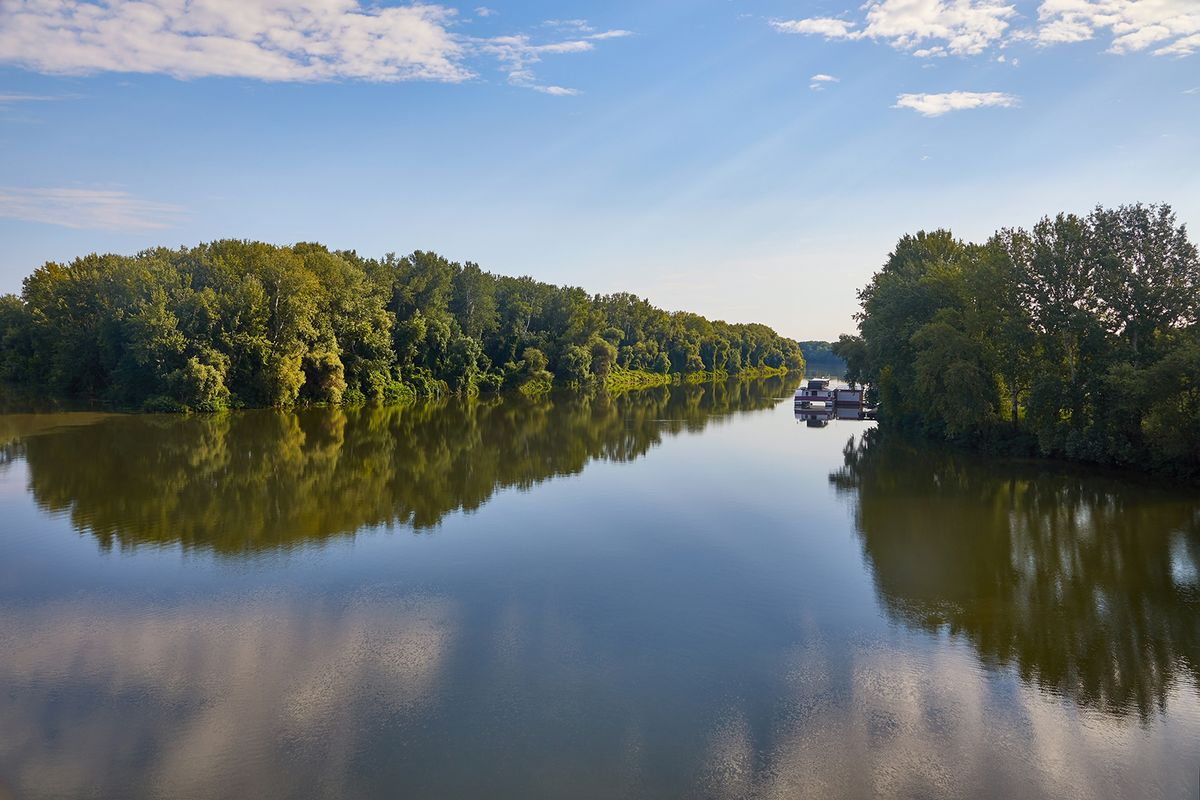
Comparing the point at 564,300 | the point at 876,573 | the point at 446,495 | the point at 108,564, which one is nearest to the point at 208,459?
the point at 446,495

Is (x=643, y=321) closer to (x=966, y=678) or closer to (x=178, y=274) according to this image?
(x=178, y=274)

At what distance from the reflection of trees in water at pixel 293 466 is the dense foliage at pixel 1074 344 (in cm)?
1686

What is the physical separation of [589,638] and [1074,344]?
96.6 ft

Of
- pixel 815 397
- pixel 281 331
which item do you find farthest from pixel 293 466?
pixel 815 397

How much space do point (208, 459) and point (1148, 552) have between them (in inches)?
1347

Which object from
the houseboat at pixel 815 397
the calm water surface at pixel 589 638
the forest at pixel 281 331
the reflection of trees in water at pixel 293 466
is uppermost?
the forest at pixel 281 331

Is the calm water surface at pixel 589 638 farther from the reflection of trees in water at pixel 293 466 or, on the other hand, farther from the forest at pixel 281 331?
the forest at pixel 281 331

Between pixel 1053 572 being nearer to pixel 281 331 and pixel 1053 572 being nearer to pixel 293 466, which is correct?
pixel 293 466

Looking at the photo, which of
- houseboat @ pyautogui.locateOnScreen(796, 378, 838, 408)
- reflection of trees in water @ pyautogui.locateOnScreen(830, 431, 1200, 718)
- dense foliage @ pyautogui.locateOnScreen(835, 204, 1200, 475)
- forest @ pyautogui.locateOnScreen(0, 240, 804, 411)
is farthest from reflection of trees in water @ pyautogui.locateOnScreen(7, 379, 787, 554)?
dense foliage @ pyautogui.locateOnScreen(835, 204, 1200, 475)

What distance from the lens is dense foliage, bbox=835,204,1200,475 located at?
27578 mm

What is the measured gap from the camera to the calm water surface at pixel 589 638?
9.89m

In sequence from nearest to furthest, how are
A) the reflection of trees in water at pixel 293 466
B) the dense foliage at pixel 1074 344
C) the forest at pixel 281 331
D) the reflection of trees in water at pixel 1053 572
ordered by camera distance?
the reflection of trees in water at pixel 1053 572 → the reflection of trees in water at pixel 293 466 → the dense foliage at pixel 1074 344 → the forest at pixel 281 331

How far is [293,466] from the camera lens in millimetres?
31219

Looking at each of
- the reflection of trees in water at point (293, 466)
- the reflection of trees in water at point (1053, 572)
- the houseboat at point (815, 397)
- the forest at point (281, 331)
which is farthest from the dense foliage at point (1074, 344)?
the forest at point (281, 331)
